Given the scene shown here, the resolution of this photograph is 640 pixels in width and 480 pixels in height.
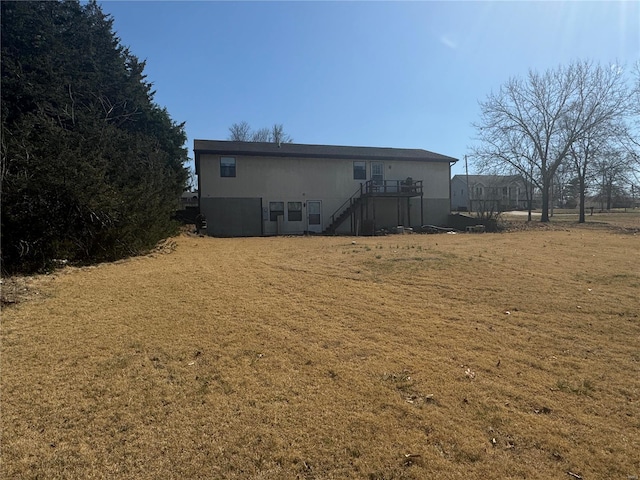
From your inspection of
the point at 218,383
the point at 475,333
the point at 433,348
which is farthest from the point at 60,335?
the point at 475,333

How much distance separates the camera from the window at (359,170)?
81.2ft

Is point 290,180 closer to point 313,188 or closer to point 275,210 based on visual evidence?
point 313,188

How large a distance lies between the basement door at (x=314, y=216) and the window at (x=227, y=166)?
496 cm

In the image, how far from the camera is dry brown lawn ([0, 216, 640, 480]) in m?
2.37

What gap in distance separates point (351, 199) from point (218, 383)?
21.7 m

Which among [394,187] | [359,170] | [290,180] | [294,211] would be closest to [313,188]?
[290,180]

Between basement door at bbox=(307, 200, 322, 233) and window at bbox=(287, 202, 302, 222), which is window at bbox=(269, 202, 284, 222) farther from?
basement door at bbox=(307, 200, 322, 233)

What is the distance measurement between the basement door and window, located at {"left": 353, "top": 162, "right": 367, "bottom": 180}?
3053 mm

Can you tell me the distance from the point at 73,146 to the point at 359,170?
58.5ft

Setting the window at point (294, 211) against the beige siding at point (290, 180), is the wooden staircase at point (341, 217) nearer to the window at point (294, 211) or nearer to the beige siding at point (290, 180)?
the beige siding at point (290, 180)

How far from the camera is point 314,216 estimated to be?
2406 cm

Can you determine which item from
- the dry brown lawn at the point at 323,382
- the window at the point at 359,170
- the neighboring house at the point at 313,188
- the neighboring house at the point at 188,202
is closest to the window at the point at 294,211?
the neighboring house at the point at 313,188

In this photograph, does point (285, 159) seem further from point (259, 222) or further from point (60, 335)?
point (60, 335)

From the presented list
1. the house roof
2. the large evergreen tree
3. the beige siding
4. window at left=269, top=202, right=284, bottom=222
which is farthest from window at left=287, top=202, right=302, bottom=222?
the large evergreen tree
